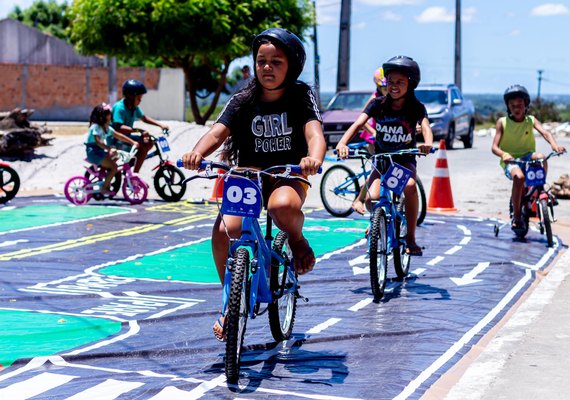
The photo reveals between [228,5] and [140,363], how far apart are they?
102ft

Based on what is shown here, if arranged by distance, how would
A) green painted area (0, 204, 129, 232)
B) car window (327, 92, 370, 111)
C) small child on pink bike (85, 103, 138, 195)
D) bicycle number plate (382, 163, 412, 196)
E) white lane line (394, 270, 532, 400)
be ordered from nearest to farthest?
white lane line (394, 270, 532, 400) < bicycle number plate (382, 163, 412, 196) < green painted area (0, 204, 129, 232) < small child on pink bike (85, 103, 138, 195) < car window (327, 92, 370, 111)

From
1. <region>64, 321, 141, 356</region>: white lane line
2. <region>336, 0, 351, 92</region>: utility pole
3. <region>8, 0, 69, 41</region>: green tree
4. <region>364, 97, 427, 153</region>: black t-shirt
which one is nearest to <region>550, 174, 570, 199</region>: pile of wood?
<region>364, 97, 427, 153</region>: black t-shirt

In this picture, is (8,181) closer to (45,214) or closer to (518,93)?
(45,214)

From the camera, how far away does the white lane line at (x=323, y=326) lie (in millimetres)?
7300

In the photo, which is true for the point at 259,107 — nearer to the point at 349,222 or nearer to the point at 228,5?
the point at 349,222

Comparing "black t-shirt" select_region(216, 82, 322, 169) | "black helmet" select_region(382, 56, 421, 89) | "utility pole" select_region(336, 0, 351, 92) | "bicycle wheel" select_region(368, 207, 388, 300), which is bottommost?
"bicycle wheel" select_region(368, 207, 388, 300)

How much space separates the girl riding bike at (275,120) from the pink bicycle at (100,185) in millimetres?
9069

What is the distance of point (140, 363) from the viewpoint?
20.5ft

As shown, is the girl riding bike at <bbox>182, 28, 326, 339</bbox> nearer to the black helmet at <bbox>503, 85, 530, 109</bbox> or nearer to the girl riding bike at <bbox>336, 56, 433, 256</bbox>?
the girl riding bike at <bbox>336, 56, 433, 256</bbox>

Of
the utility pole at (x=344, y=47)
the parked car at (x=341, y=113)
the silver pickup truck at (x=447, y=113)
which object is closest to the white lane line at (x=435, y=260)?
the parked car at (x=341, y=113)

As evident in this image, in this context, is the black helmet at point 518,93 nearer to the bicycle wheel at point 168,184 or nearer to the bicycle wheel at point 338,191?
the bicycle wheel at point 338,191

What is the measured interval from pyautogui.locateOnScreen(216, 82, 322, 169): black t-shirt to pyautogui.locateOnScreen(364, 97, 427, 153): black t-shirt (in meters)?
2.81

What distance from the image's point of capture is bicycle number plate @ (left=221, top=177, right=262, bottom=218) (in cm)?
588

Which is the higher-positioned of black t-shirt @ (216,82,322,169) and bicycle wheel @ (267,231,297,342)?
black t-shirt @ (216,82,322,169)
